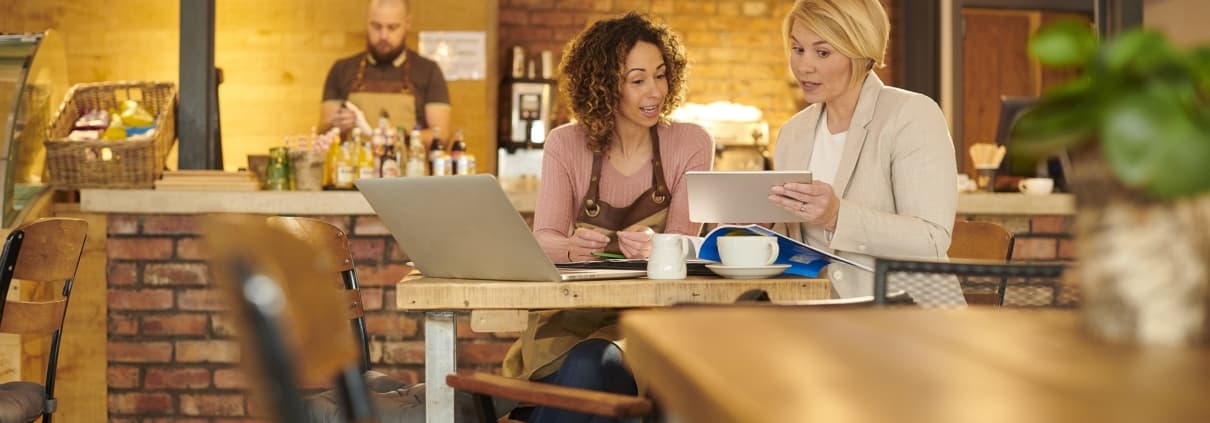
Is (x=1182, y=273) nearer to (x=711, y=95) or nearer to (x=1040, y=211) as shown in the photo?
(x=1040, y=211)

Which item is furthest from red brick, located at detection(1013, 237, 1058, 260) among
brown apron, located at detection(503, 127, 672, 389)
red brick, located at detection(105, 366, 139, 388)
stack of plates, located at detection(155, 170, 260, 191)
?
red brick, located at detection(105, 366, 139, 388)

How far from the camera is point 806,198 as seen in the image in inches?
83.0

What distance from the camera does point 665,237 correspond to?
200cm

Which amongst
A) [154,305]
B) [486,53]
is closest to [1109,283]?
[154,305]

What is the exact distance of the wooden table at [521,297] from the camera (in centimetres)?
190

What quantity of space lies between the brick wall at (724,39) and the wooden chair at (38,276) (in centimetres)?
515

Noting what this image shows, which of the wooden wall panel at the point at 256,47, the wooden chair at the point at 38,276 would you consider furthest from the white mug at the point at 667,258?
the wooden wall panel at the point at 256,47

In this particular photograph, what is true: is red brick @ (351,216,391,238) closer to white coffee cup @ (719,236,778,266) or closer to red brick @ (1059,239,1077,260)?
white coffee cup @ (719,236,778,266)

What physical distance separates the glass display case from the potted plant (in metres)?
3.36

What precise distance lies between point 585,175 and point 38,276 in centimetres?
118

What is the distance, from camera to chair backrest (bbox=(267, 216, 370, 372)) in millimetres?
2381

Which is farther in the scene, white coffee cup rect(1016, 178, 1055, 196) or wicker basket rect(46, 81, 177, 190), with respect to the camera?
white coffee cup rect(1016, 178, 1055, 196)

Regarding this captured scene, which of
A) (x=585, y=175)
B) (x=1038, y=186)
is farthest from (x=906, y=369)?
(x=1038, y=186)

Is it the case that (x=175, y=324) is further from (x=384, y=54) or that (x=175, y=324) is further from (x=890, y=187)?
(x=384, y=54)
